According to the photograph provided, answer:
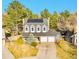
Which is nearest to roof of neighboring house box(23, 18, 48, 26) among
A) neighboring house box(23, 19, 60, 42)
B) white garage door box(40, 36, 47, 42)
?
neighboring house box(23, 19, 60, 42)

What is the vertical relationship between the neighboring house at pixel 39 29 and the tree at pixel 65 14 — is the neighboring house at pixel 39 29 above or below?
below

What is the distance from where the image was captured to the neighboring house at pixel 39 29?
3939 mm

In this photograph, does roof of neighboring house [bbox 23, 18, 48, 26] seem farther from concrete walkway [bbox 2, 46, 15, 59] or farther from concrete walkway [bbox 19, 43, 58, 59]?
concrete walkway [bbox 2, 46, 15, 59]

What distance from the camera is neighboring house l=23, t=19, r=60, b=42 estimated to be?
3.94 m

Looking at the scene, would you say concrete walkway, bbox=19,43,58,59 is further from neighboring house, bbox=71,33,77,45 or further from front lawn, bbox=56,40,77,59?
neighboring house, bbox=71,33,77,45

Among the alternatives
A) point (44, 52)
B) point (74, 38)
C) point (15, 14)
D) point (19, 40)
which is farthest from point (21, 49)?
point (74, 38)

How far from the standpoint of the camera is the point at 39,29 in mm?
3949

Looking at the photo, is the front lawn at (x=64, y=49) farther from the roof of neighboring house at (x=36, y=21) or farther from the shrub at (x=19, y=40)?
the shrub at (x=19, y=40)

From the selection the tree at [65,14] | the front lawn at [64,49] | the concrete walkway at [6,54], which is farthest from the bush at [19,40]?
the tree at [65,14]

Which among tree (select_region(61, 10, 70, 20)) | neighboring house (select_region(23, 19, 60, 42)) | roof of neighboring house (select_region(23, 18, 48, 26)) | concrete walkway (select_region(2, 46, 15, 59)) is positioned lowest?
concrete walkway (select_region(2, 46, 15, 59))

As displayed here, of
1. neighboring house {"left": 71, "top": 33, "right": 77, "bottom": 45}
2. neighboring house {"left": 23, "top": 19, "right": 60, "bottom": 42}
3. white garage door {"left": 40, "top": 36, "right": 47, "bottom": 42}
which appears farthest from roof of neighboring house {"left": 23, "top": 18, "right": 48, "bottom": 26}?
neighboring house {"left": 71, "top": 33, "right": 77, "bottom": 45}

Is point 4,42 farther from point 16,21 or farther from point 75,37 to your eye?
point 75,37

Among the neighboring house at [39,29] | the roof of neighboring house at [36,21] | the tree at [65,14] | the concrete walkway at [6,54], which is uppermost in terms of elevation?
the tree at [65,14]

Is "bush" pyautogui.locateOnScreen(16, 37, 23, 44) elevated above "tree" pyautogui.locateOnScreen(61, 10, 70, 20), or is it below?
below
